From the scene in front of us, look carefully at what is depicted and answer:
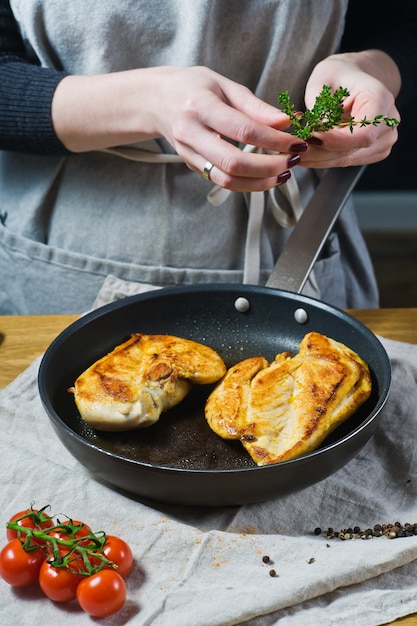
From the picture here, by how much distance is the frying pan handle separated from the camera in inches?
64.3

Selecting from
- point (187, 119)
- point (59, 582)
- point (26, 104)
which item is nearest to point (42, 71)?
point (26, 104)

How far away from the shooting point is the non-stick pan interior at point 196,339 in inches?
51.1

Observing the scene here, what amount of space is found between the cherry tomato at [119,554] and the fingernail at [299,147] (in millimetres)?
763

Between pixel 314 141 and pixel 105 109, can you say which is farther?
pixel 105 109

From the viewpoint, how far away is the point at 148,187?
6.24ft

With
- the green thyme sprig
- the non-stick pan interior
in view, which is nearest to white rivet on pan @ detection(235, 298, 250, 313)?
the non-stick pan interior

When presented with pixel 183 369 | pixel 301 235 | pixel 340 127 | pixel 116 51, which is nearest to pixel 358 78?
pixel 340 127

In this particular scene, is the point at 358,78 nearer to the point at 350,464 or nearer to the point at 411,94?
the point at 411,94

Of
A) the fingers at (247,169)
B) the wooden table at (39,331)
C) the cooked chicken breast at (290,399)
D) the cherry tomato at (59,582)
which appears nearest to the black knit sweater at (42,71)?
the wooden table at (39,331)

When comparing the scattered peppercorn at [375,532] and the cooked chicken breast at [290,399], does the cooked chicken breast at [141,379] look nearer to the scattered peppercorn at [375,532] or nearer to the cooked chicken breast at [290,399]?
the cooked chicken breast at [290,399]

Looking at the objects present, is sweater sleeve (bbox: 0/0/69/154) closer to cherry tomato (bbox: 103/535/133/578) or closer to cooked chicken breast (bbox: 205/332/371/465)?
cooked chicken breast (bbox: 205/332/371/465)

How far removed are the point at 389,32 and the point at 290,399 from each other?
1.21 meters

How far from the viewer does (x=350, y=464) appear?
1.33 m

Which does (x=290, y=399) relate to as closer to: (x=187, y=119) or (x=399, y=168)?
(x=187, y=119)
